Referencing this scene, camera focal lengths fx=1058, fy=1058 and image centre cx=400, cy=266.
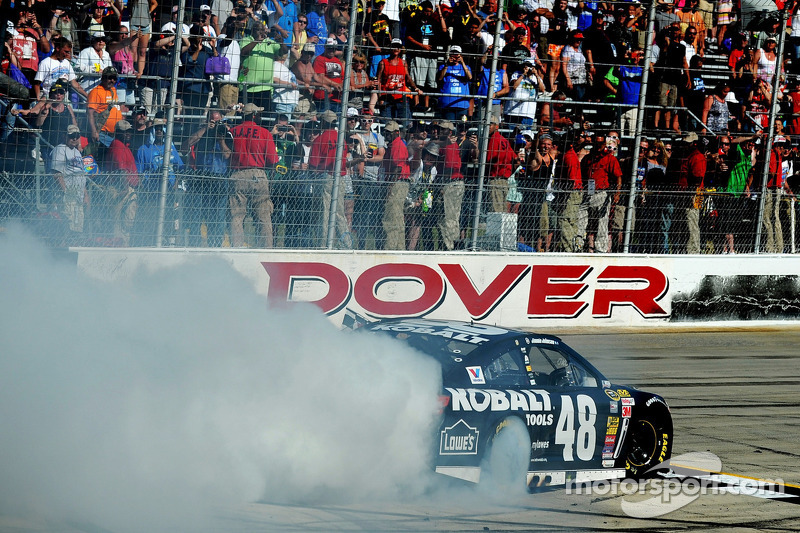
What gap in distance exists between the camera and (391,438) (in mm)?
6836

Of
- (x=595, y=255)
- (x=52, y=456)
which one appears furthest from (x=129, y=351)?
(x=595, y=255)

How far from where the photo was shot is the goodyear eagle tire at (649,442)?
8156 mm

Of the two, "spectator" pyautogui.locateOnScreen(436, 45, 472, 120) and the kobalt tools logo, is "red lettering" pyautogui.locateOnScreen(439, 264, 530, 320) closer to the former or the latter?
"spectator" pyautogui.locateOnScreen(436, 45, 472, 120)

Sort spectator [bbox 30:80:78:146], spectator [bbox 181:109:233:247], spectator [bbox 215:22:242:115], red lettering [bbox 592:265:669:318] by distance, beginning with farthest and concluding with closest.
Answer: red lettering [bbox 592:265:669:318] → spectator [bbox 215:22:242:115] → spectator [bbox 181:109:233:247] → spectator [bbox 30:80:78:146]

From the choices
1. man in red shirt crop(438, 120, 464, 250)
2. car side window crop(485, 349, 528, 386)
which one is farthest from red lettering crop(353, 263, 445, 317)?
car side window crop(485, 349, 528, 386)

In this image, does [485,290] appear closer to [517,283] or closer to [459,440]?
[517,283]

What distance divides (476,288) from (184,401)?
8.34 metres

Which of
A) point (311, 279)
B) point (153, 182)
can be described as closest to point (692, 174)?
point (311, 279)

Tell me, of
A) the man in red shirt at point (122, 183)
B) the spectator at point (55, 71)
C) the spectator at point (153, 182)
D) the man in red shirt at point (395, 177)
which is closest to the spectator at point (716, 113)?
the man in red shirt at point (395, 177)

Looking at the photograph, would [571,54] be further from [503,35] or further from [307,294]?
[307,294]

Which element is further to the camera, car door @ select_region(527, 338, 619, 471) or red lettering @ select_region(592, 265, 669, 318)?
red lettering @ select_region(592, 265, 669, 318)

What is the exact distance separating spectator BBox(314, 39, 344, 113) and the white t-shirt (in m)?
2.92

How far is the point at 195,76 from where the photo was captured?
41.4 ft

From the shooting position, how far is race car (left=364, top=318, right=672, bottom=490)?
7.07m
